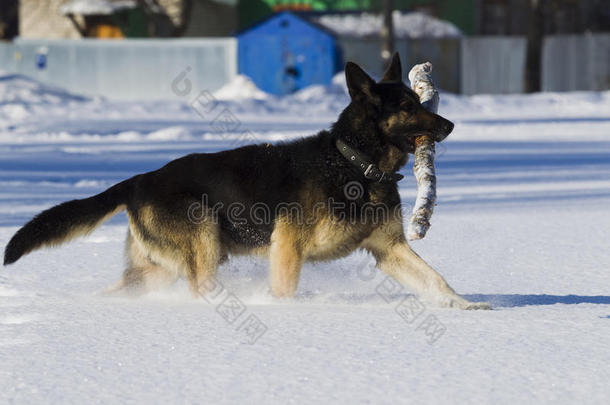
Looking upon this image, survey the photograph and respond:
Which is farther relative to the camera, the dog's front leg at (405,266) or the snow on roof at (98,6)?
the snow on roof at (98,6)

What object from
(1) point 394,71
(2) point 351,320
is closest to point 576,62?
(1) point 394,71

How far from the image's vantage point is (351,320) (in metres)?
4.36

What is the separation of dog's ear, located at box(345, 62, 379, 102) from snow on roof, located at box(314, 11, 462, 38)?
21799mm

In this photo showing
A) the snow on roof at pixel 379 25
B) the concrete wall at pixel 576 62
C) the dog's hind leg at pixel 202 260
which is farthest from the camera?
the concrete wall at pixel 576 62

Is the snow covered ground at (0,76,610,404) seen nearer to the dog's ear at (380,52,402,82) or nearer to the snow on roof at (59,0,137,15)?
the dog's ear at (380,52,402,82)

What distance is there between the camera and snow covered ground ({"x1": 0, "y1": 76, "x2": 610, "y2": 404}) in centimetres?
341

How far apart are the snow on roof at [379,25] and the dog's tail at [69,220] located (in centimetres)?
2180

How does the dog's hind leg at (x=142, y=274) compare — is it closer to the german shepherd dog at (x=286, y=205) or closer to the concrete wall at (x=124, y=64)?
the german shepherd dog at (x=286, y=205)

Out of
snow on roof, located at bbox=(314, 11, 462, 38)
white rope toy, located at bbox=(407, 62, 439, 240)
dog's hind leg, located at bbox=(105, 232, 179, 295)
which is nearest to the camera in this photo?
white rope toy, located at bbox=(407, 62, 439, 240)

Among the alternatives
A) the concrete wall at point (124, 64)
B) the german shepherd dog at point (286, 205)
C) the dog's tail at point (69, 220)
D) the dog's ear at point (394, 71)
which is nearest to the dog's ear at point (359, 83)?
the german shepherd dog at point (286, 205)

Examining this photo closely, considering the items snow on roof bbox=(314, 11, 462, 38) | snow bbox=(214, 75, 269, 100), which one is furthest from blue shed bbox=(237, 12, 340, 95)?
snow bbox=(214, 75, 269, 100)

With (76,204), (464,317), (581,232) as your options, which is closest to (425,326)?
(464,317)

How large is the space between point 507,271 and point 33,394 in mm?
3521

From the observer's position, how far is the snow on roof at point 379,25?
27.0m
